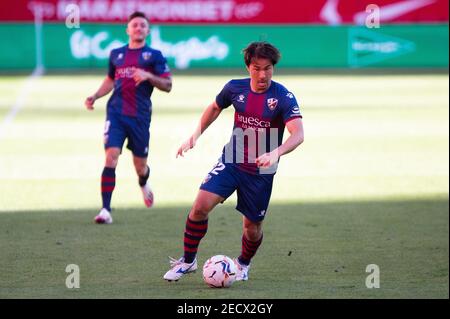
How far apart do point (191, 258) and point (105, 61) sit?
28.0m

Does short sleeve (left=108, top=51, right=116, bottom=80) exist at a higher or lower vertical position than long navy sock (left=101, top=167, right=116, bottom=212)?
higher

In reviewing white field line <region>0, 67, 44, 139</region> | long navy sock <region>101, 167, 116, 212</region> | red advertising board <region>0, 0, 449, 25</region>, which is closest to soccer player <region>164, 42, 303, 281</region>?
long navy sock <region>101, 167, 116, 212</region>

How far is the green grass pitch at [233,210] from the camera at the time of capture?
909cm

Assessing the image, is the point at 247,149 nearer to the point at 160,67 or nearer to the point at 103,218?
the point at 103,218

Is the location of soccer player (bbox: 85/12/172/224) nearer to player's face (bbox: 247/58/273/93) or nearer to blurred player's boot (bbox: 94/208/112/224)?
blurred player's boot (bbox: 94/208/112/224)

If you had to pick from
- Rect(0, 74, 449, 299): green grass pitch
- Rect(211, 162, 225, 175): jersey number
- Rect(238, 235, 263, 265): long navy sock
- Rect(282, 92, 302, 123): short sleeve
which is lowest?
Rect(0, 74, 449, 299): green grass pitch

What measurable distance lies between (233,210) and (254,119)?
459cm

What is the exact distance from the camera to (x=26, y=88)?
2962cm

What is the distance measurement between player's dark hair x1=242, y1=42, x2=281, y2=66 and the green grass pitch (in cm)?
181

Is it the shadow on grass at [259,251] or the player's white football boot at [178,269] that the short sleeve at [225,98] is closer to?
the player's white football boot at [178,269]

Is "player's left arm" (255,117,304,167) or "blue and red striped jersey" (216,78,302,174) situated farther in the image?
"blue and red striped jersey" (216,78,302,174)

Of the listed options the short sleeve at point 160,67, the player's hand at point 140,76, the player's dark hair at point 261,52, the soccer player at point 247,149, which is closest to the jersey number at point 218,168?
the soccer player at point 247,149

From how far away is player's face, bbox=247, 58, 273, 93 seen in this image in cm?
870

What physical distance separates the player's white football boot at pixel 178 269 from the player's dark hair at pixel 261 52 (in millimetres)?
1735
